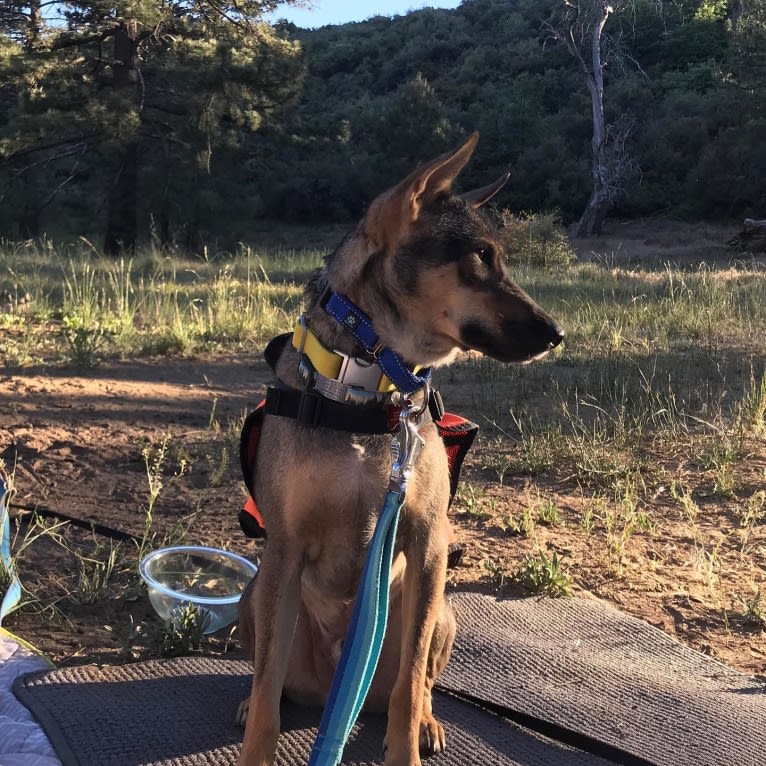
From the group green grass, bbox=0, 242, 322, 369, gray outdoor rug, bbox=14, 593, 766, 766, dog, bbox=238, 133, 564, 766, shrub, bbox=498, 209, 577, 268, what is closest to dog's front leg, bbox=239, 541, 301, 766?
dog, bbox=238, 133, 564, 766

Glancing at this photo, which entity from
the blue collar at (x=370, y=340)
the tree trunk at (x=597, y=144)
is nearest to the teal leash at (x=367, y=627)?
the blue collar at (x=370, y=340)

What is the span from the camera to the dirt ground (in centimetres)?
360

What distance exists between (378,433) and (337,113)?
44.5 metres

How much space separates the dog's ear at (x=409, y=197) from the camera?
99.3 inches

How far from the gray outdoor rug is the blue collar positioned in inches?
47.3

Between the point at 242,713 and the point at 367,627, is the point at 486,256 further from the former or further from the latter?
the point at 242,713

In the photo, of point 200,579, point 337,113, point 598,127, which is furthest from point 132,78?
point 337,113

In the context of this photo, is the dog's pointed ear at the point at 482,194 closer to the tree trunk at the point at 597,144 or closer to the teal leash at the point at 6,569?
the teal leash at the point at 6,569

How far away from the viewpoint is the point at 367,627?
2.30m

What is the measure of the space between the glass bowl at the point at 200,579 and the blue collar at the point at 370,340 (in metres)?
1.43

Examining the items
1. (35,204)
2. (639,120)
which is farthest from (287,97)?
(639,120)

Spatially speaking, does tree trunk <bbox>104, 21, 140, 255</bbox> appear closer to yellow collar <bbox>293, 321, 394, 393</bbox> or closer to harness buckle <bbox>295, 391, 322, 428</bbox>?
yellow collar <bbox>293, 321, 394, 393</bbox>

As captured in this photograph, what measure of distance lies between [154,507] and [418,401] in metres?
2.57

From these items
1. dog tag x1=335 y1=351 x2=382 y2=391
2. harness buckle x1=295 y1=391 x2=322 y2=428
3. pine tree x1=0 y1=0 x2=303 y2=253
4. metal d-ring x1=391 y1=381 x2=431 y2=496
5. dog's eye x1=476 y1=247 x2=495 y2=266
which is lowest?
metal d-ring x1=391 y1=381 x2=431 y2=496
